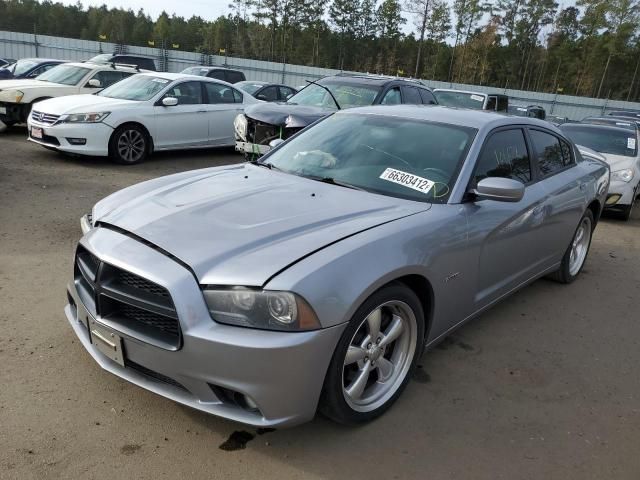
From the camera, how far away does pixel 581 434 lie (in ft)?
9.66

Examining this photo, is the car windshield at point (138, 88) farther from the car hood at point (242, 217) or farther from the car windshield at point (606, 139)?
the car windshield at point (606, 139)

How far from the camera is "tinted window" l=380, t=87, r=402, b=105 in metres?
9.04

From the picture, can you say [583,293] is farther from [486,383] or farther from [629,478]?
[629,478]

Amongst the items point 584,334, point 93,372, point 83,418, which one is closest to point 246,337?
point 83,418

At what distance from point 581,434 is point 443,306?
39.6 inches

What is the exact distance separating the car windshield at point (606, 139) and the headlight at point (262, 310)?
8682mm

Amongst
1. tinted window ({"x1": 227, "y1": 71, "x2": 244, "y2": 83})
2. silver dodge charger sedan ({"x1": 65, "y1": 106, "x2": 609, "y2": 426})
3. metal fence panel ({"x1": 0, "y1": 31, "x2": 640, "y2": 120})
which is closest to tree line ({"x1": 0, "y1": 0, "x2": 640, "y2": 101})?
metal fence panel ({"x1": 0, "y1": 31, "x2": 640, "y2": 120})

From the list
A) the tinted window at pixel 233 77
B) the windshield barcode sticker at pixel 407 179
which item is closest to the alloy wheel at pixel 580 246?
the windshield barcode sticker at pixel 407 179

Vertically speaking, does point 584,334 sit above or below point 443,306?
below

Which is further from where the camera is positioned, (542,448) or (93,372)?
(93,372)

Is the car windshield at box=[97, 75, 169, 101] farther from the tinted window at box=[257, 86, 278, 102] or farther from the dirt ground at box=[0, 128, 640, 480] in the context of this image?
the tinted window at box=[257, 86, 278, 102]

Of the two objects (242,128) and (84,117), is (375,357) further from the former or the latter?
(84,117)

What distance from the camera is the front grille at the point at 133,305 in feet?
7.82

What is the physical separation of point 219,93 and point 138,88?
152cm
